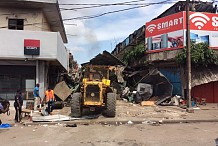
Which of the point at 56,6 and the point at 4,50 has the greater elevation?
the point at 56,6

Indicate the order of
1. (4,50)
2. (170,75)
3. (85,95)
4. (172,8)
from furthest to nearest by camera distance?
→ (172,8)
(170,75)
(4,50)
(85,95)

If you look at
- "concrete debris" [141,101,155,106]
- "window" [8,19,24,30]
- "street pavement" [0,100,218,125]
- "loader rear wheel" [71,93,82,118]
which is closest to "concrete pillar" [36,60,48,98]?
"street pavement" [0,100,218,125]

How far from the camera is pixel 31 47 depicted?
17.7 meters

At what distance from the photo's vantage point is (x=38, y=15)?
66.8 feet

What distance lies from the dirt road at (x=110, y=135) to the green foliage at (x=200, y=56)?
8369 millimetres

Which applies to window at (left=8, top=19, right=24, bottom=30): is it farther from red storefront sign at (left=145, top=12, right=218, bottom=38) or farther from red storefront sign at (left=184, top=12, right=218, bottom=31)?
red storefront sign at (left=184, top=12, right=218, bottom=31)

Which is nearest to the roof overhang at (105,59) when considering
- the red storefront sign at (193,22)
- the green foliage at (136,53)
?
the green foliage at (136,53)

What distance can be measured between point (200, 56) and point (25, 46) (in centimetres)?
1211

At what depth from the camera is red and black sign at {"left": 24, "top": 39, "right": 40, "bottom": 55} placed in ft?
57.7

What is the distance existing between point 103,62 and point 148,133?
Answer: 1073cm

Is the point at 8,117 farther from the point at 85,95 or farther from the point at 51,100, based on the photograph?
the point at 85,95

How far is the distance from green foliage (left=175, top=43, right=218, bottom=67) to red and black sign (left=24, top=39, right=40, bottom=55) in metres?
10.2

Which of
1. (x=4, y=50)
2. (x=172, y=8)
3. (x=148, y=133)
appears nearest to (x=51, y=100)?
(x=4, y=50)

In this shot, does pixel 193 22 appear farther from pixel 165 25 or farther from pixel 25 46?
pixel 25 46
